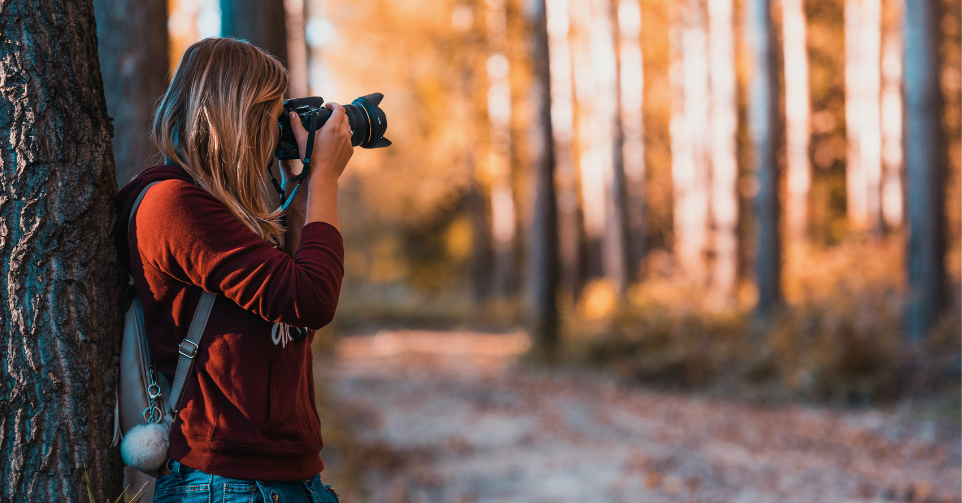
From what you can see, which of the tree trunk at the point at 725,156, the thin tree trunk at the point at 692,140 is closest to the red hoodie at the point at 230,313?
the tree trunk at the point at 725,156

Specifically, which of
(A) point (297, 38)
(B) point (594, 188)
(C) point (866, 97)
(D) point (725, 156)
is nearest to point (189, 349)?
(A) point (297, 38)

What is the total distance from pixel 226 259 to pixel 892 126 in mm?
20162

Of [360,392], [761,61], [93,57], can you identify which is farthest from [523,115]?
[93,57]

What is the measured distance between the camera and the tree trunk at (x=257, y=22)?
5.16 m

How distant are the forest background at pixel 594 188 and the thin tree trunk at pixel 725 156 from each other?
52 mm

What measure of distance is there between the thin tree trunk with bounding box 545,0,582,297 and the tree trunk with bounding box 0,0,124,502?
11974mm

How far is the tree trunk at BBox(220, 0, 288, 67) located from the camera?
16.9 ft

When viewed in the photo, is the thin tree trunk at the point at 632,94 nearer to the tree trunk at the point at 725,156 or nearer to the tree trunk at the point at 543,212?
the tree trunk at the point at 725,156

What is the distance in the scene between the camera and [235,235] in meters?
1.59

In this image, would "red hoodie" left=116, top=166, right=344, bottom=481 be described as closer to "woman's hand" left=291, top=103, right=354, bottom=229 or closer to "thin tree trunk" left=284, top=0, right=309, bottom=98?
"woman's hand" left=291, top=103, right=354, bottom=229

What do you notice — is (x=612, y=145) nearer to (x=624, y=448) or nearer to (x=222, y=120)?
(x=624, y=448)

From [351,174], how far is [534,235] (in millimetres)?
13730

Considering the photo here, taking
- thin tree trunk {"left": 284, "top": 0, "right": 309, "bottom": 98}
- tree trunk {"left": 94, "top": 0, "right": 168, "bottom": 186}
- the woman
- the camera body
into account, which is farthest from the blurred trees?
the woman

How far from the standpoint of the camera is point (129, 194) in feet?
5.90
